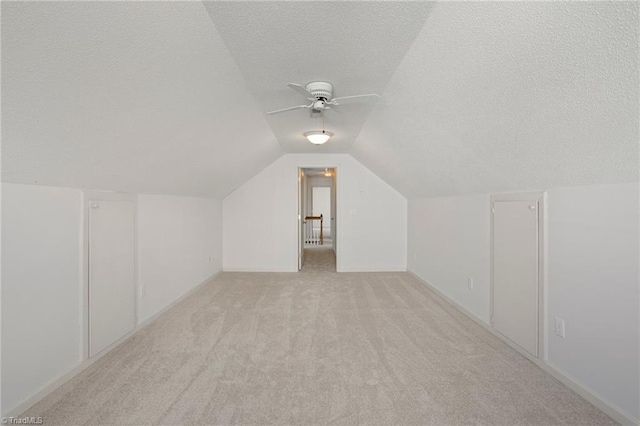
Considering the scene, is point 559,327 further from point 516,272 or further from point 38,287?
point 38,287

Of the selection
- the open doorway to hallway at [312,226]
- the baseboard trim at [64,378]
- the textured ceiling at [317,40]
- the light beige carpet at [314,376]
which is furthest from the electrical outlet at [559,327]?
the open doorway to hallway at [312,226]

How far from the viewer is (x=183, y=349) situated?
114 inches

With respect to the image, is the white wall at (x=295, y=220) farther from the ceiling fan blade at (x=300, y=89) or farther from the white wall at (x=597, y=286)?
the white wall at (x=597, y=286)

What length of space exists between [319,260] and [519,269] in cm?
523

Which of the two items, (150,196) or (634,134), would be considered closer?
(634,134)

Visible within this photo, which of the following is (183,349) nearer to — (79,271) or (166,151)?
(79,271)

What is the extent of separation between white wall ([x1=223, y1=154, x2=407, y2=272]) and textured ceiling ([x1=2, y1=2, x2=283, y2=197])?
10.8ft

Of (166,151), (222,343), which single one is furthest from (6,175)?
(222,343)

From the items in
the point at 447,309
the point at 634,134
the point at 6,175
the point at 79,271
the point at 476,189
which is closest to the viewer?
the point at 634,134

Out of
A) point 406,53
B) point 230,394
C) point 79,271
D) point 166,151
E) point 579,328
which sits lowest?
point 230,394

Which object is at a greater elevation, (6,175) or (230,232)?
(6,175)

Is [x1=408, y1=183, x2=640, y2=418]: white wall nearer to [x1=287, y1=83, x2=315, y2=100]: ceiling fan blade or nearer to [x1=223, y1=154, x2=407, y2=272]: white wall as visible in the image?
[x1=287, y1=83, x2=315, y2=100]: ceiling fan blade

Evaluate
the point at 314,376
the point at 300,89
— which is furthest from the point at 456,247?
the point at 300,89

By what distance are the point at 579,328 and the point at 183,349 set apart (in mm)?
3149
